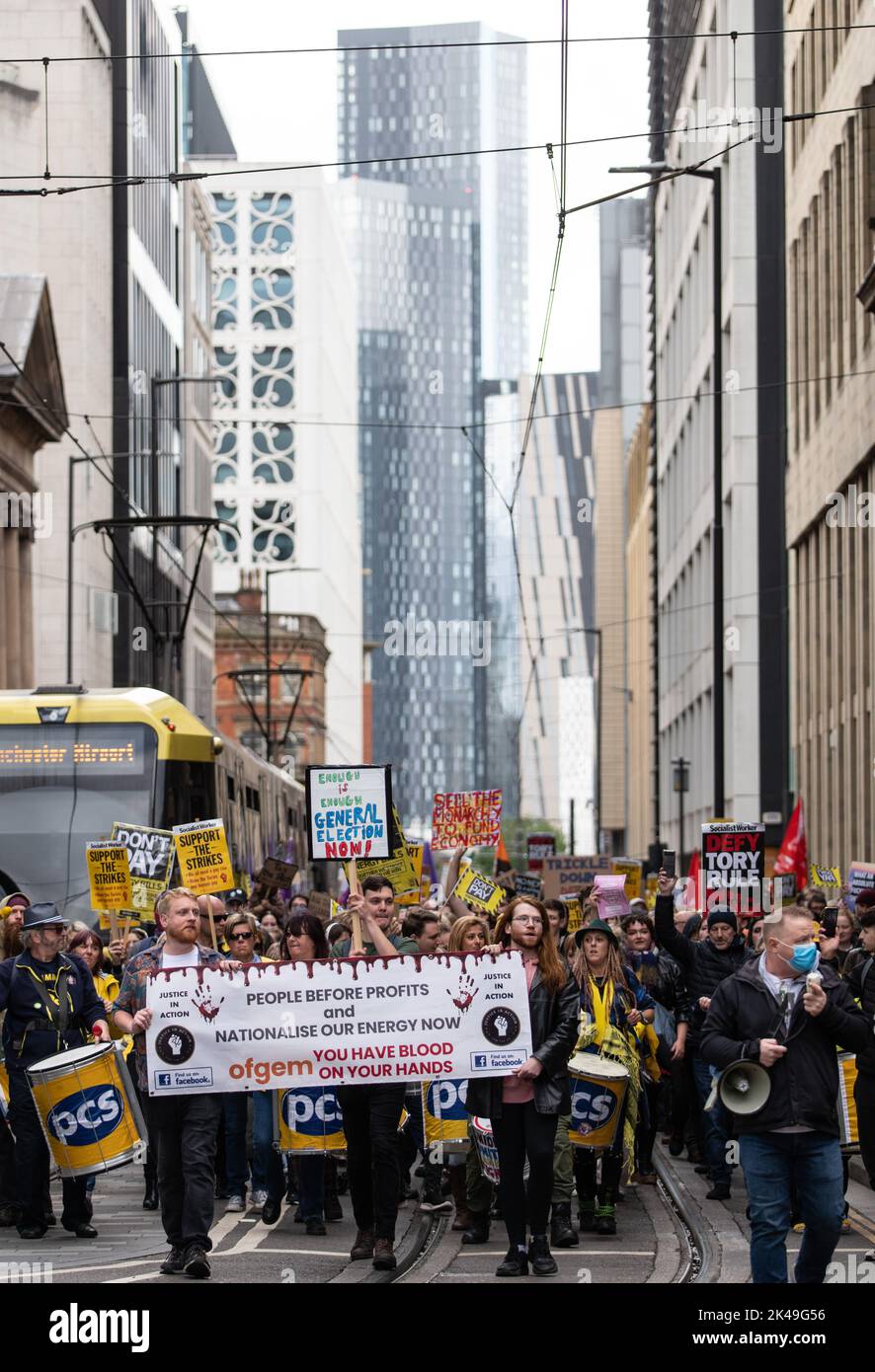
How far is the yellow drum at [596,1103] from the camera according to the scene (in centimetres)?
1276

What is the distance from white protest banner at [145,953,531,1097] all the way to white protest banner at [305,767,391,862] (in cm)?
143

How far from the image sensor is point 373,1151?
11.2 metres

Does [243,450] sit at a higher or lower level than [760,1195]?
higher

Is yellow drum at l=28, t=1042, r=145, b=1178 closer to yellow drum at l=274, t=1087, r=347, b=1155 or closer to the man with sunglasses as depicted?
yellow drum at l=274, t=1087, r=347, b=1155

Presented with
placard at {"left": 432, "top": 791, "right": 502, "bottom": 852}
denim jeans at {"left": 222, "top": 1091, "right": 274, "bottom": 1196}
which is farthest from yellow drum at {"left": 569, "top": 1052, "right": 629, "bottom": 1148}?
placard at {"left": 432, "top": 791, "right": 502, "bottom": 852}

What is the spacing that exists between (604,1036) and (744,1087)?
4.29 meters

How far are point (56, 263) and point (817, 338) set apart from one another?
29195 mm

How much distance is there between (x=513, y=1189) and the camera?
11.1m

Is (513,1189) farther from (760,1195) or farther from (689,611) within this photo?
(689,611)

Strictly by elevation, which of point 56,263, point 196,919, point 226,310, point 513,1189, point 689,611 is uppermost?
point 226,310

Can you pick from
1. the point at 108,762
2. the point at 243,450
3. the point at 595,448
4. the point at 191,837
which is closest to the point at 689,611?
the point at 108,762

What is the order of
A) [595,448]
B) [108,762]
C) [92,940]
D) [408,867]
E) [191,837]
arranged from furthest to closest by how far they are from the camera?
[595,448] < [108,762] < [408,867] < [191,837] < [92,940]

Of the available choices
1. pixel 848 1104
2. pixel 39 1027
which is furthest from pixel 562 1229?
pixel 39 1027

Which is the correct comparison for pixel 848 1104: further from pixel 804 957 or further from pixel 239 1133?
pixel 804 957
